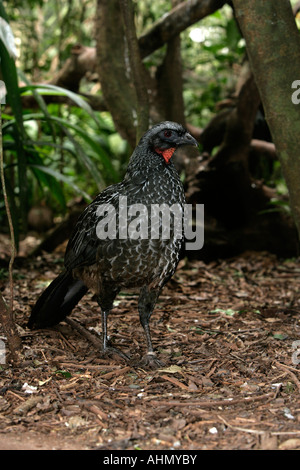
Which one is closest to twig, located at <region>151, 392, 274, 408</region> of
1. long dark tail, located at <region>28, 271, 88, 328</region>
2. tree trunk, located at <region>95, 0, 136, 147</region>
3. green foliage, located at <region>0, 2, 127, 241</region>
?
long dark tail, located at <region>28, 271, 88, 328</region>

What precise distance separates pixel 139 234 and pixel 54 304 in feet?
2.80

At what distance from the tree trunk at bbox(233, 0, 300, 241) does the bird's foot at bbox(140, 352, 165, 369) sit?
171cm

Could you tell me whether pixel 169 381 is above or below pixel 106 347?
below

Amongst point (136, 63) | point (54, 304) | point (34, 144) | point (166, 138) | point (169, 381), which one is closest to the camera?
point (169, 381)

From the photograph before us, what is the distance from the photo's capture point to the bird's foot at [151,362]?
10.1 ft

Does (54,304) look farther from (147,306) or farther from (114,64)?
(114,64)

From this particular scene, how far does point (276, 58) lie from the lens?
3.53 m

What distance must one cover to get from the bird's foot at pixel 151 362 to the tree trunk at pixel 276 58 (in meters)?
1.71

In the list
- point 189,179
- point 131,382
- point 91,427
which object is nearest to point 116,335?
point 131,382

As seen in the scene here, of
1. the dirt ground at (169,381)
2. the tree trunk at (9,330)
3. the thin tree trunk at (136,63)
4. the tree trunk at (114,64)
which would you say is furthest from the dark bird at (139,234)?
the tree trunk at (114,64)

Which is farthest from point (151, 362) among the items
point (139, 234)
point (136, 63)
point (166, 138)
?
point (136, 63)

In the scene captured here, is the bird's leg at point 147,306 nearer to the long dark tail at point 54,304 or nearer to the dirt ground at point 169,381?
the dirt ground at point 169,381

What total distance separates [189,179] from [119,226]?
2.72 m
